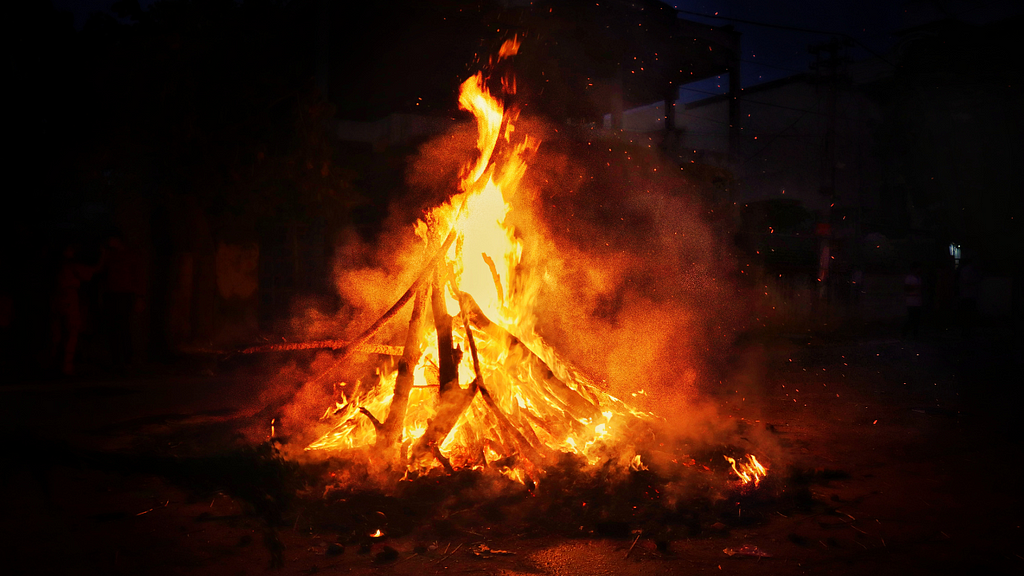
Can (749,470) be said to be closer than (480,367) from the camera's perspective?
Yes

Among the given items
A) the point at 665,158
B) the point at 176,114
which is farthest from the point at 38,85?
the point at 665,158

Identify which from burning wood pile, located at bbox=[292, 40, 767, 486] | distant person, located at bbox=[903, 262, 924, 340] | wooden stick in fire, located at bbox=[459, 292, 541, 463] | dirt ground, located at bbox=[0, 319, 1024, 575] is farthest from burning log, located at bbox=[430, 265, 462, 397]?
distant person, located at bbox=[903, 262, 924, 340]

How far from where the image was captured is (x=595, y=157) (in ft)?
51.5

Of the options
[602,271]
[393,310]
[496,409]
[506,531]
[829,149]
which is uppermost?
[829,149]

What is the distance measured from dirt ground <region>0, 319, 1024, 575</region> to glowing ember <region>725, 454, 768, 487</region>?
0.52 feet

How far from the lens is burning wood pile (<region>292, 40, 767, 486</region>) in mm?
5215

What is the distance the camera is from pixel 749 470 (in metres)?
5.15

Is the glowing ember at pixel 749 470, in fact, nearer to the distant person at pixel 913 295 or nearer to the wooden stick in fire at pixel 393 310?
the wooden stick in fire at pixel 393 310

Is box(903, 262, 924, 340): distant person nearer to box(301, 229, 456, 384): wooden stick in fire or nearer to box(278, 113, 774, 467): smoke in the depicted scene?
box(278, 113, 774, 467): smoke

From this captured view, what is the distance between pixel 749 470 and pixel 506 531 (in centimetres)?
206

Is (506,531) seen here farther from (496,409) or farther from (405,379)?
(405,379)

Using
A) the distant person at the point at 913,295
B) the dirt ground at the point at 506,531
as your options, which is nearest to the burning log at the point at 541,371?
the dirt ground at the point at 506,531

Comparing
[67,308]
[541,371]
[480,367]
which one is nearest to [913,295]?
[541,371]

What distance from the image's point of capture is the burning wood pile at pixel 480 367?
5.21 metres
